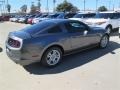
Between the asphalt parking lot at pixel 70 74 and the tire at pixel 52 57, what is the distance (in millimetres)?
192

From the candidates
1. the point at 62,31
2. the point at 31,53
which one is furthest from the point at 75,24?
the point at 31,53

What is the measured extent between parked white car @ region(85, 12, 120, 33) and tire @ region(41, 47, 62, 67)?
7.01 meters

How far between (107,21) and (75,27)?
21.3ft

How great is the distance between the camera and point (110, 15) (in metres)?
15.1

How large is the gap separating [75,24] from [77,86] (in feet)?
10.7

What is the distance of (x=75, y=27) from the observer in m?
8.29

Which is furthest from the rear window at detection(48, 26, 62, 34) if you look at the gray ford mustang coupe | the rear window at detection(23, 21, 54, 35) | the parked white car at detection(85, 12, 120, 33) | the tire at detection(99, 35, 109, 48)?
the parked white car at detection(85, 12, 120, 33)

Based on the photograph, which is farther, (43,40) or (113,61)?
(113,61)

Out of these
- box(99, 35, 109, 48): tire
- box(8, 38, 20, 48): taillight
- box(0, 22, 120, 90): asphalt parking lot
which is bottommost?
box(0, 22, 120, 90): asphalt parking lot

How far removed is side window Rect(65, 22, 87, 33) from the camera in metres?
8.02

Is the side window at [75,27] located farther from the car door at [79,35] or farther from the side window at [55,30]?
the side window at [55,30]

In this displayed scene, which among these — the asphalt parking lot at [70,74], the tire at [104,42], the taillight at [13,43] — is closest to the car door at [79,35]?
the asphalt parking lot at [70,74]

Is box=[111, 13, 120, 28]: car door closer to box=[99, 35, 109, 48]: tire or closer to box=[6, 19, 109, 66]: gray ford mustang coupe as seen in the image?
box=[99, 35, 109, 48]: tire

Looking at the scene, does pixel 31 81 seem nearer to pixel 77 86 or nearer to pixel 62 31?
pixel 77 86
